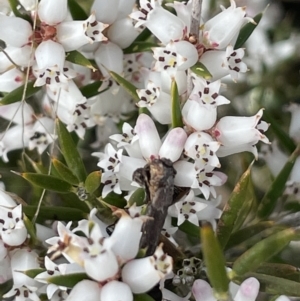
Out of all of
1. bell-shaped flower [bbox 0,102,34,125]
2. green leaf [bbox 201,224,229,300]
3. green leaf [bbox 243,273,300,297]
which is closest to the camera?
green leaf [bbox 201,224,229,300]

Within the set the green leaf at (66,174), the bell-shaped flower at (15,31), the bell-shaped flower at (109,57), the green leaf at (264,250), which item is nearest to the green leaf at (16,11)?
the bell-shaped flower at (15,31)

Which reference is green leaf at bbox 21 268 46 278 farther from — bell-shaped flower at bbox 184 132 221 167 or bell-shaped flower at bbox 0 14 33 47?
bell-shaped flower at bbox 0 14 33 47

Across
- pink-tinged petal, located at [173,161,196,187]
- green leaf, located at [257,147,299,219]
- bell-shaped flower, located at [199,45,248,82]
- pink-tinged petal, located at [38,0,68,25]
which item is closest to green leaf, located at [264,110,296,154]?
green leaf, located at [257,147,299,219]

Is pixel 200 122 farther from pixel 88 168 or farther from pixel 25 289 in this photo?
pixel 88 168

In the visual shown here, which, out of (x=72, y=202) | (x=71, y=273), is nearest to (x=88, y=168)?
(x=72, y=202)

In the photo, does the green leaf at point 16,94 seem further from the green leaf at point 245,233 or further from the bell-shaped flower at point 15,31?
the green leaf at point 245,233

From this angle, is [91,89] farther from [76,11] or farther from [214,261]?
[214,261]
